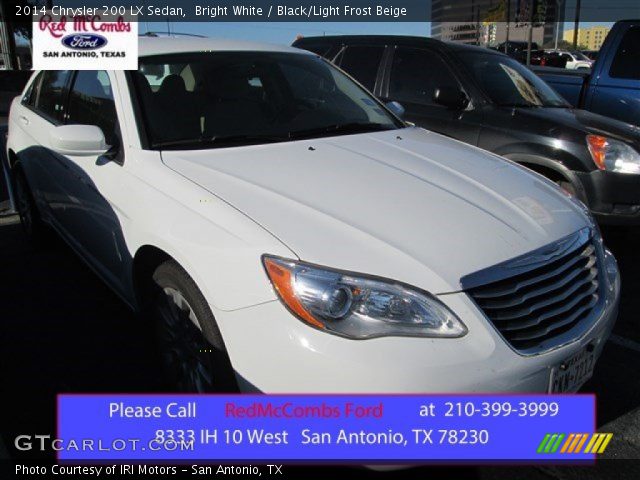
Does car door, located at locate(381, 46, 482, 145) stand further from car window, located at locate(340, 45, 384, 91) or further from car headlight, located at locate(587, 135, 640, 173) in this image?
car headlight, located at locate(587, 135, 640, 173)

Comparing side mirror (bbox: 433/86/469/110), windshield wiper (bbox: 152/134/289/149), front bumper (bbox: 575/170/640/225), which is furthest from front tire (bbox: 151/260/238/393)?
front bumper (bbox: 575/170/640/225)

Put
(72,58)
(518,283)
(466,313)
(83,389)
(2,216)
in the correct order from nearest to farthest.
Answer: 1. (466,313)
2. (518,283)
3. (83,389)
4. (72,58)
5. (2,216)

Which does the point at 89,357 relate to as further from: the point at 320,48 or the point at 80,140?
the point at 320,48

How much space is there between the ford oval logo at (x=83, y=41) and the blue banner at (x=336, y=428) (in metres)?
2.75

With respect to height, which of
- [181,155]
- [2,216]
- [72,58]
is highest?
[72,58]

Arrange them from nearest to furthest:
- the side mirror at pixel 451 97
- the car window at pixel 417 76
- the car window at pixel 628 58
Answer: the side mirror at pixel 451 97 → the car window at pixel 417 76 → the car window at pixel 628 58

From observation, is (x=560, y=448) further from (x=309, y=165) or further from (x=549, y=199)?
(x=309, y=165)

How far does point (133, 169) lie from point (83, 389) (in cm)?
114

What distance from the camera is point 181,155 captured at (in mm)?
2680

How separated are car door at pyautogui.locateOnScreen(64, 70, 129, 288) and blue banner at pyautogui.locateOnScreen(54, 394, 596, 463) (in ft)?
2.71

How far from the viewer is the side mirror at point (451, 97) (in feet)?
A: 16.4

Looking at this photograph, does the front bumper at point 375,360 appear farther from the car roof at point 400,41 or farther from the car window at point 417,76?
the car roof at point 400,41

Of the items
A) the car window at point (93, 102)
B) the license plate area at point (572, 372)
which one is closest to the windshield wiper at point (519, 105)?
the license plate area at point (572, 372)

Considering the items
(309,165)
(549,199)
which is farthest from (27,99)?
(549,199)
